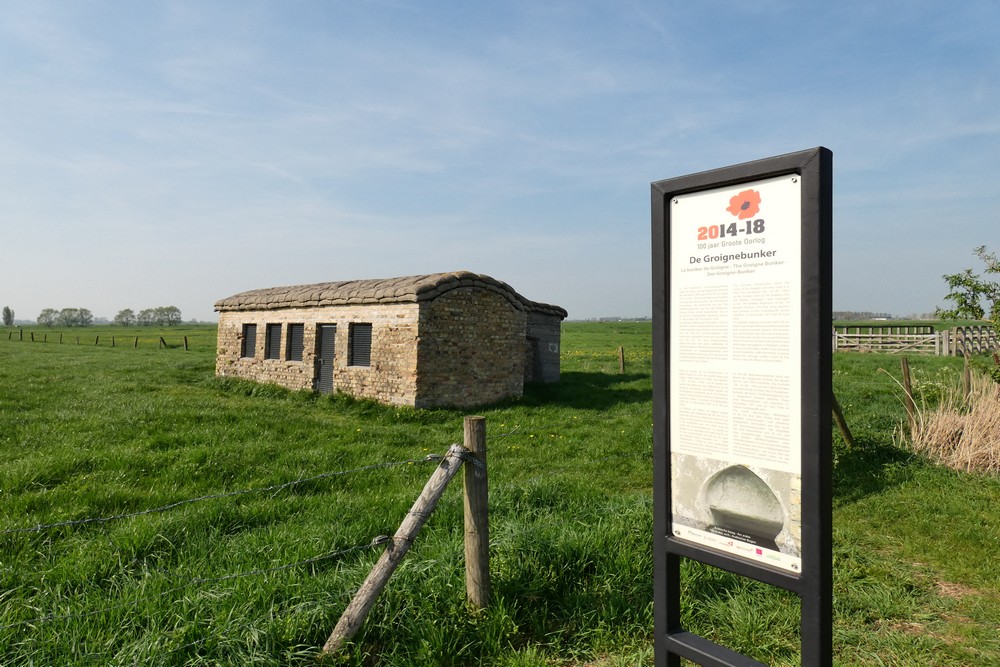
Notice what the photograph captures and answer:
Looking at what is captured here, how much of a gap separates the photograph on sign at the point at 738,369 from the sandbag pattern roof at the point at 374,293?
34.4 ft

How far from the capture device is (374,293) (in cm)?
1430

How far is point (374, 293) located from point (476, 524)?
1104 cm

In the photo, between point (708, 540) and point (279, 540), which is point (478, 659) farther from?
point (279, 540)

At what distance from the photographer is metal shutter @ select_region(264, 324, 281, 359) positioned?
58.4 feet

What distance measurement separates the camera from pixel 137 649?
127 inches

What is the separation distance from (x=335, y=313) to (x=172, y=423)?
18.8ft

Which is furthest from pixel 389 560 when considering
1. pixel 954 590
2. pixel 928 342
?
pixel 928 342

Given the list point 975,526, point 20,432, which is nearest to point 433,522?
point 975,526

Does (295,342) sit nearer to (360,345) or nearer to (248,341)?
(248,341)

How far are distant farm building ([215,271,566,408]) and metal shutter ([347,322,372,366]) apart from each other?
0.03 meters

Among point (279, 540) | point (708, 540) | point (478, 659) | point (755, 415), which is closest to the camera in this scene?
point (755, 415)

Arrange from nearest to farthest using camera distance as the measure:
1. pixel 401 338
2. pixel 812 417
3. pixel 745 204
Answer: pixel 812 417 → pixel 745 204 → pixel 401 338

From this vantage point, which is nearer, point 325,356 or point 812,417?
point 812,417

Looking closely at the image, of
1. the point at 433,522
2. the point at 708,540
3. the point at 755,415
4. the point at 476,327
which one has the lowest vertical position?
the point at 433,522
